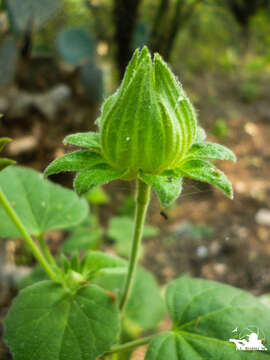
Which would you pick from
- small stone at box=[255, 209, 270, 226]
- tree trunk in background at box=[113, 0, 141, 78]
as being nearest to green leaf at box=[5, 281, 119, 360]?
small stone at box=[255, 209, 270, 226]

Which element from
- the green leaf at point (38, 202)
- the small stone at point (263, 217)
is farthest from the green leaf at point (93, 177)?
the small stone at point (263, 217)

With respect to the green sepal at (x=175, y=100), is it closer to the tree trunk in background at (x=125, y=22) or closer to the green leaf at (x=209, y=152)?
the green leaf at (x=209, y=152)

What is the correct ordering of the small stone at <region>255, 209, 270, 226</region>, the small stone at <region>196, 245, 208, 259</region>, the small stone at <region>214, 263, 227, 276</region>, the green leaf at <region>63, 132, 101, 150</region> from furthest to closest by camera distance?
the small stone at <region>255, 209, 270, 226</region>, the small stone at <region>196, 245, 208, 259</region>, the small stone at <region>214, 263, 227, 276</region>, the green leaf at <region>63, 132, 101, 150</region>

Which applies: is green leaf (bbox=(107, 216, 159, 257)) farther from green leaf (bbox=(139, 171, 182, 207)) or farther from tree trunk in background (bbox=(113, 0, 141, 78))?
tree trunk in background (bbox=(113, 0, 141, 78))

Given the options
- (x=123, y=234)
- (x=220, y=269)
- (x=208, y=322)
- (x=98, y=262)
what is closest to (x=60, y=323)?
(x=98, y=262)

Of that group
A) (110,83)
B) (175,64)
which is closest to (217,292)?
(110,83)

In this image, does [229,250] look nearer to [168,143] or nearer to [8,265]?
[8,265]

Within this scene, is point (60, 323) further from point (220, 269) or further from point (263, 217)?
point (263, 217)
